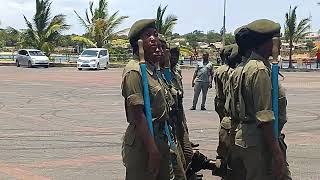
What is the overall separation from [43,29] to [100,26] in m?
5.04

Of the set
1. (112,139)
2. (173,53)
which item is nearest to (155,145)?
(173,53)

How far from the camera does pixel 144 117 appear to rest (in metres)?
4.20

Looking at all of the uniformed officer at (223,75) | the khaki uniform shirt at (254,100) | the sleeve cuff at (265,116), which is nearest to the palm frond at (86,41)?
the uniformed officer at (223,75)

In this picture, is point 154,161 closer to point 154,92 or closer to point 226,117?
point 154,92

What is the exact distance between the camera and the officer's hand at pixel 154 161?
4199 millimetres

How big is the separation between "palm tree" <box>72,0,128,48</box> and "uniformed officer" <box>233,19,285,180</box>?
150 feet

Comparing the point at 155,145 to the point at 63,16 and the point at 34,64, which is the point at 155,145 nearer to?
the point at 34,64

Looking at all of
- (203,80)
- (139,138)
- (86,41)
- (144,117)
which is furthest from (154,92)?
(86,41)

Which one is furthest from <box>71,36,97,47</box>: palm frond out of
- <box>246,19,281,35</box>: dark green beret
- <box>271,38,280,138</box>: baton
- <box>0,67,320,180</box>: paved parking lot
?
<box>271,38,280,138</box>: baton

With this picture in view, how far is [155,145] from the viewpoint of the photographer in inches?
167

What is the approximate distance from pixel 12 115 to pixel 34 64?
3050 centimetres

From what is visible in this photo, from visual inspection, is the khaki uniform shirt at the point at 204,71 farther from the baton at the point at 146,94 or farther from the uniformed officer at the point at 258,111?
the baton at the point at 146,94

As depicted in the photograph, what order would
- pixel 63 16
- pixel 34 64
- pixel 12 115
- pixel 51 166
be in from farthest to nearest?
1. pixel 63 16
2. pixel 34 64
3. pixel 12 115
4. pixel 51 166

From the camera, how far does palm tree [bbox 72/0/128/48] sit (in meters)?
50.2
